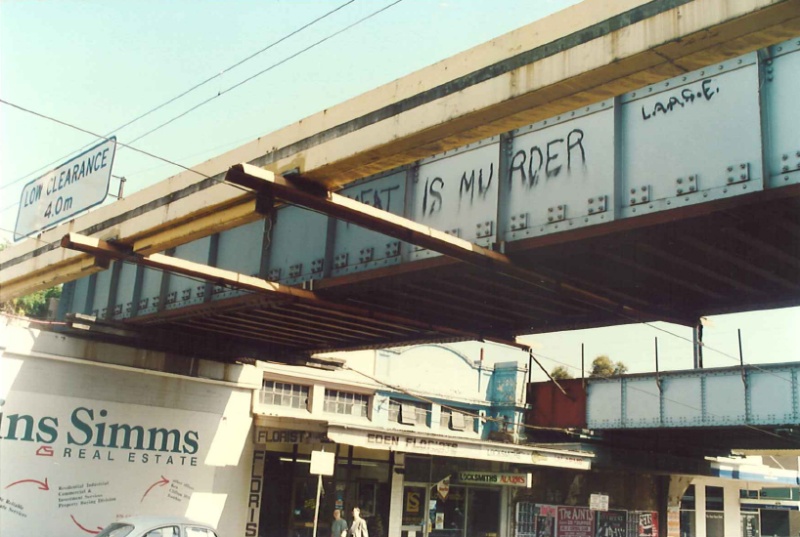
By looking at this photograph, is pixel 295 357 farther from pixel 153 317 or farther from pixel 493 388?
pixel 493 388

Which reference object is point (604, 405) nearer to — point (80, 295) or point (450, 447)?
point (450, 447)

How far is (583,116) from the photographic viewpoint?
32.6 feet

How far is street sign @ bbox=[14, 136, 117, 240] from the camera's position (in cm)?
1043

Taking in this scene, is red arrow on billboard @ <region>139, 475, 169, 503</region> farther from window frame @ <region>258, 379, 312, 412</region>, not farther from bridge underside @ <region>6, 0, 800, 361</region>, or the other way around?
bridge underside @ <region>6, 0, 800, 361</region>

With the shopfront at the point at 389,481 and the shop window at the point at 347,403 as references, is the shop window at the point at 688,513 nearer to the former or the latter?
the shopfront at the point at 389,481

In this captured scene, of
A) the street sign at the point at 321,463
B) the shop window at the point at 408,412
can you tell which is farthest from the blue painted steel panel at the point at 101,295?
the shop window at the point at 408,412

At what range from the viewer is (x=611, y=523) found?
3322 cm

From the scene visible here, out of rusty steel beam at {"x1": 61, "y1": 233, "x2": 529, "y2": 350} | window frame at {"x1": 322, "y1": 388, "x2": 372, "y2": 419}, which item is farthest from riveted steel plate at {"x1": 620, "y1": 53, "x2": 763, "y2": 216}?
window frame at {"x1": 322, "y1": 388, "x2": 372, "y2": 419}

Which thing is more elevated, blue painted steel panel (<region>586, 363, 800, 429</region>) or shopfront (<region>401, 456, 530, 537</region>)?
blue painted steel panel (<region>586, 363, 800, 429</region>)

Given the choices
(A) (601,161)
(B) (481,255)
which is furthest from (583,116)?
(B) (481,255)

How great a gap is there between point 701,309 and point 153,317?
11.3 metres

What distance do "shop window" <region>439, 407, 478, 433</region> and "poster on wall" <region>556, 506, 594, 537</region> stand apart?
4.71 meters

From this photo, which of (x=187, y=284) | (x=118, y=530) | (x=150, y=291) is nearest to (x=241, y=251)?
(x=187, y=284)

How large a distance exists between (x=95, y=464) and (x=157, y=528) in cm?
755
